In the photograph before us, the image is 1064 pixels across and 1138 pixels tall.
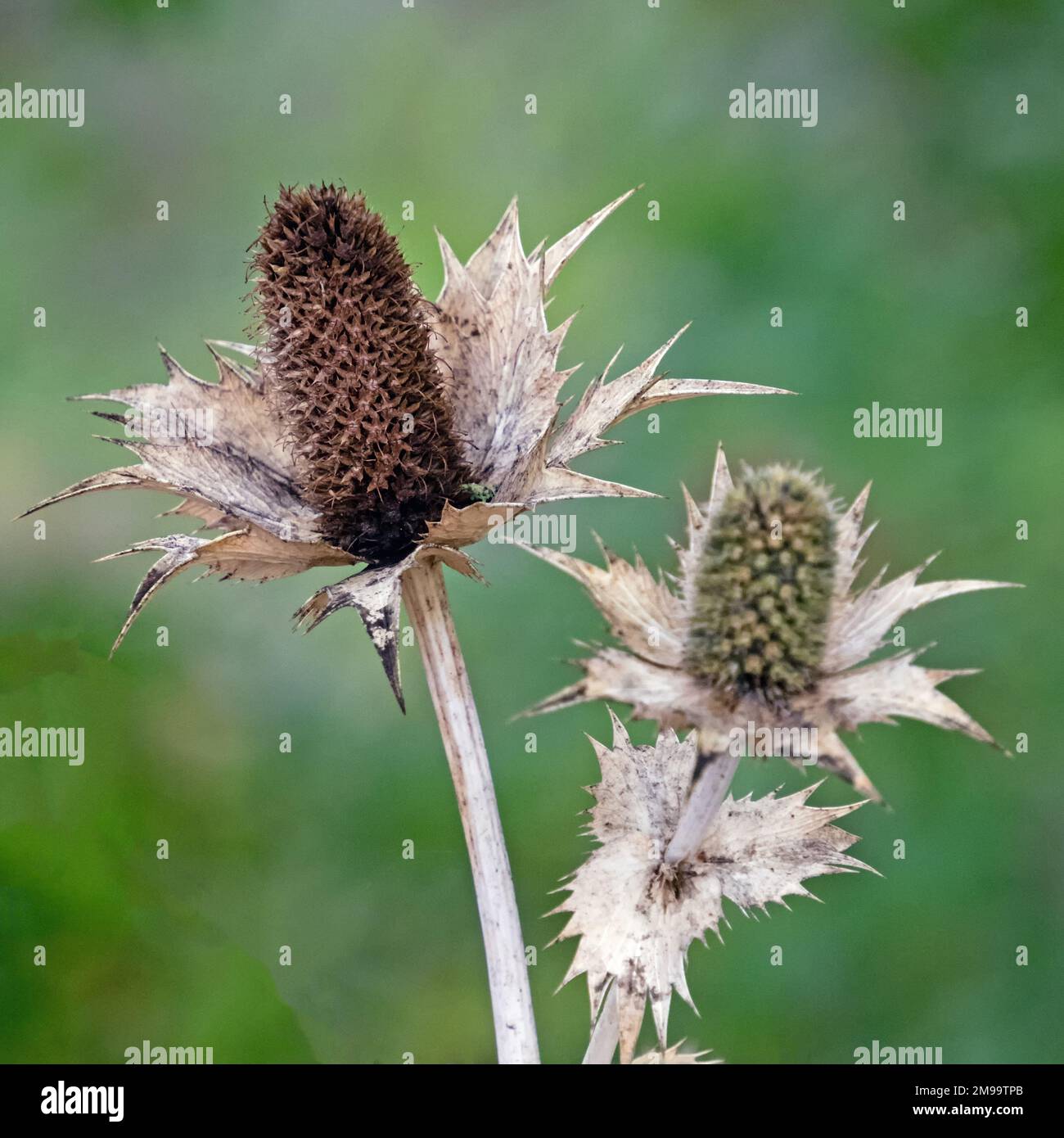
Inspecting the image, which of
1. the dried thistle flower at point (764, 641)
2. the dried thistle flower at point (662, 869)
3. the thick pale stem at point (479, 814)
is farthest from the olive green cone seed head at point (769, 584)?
the thick pale stem at point (479, 814)

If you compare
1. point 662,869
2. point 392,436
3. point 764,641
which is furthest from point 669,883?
point 392,436

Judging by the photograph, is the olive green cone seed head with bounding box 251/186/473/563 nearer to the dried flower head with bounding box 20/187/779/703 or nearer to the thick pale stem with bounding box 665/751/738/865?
the dried flower head with bounding box 20/187/779/703

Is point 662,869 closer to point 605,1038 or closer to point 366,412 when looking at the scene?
point 605,1038

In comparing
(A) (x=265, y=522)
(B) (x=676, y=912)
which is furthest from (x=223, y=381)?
(B) (x=676, y=912)

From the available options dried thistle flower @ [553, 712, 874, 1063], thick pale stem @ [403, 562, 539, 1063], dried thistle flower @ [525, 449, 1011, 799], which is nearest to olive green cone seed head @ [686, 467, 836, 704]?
dried thistle flower @ [525, 449, 1011, 799]

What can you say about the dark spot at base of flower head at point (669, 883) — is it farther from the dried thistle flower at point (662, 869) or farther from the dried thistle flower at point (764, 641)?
the dried thistle flower at point (764, 641)
